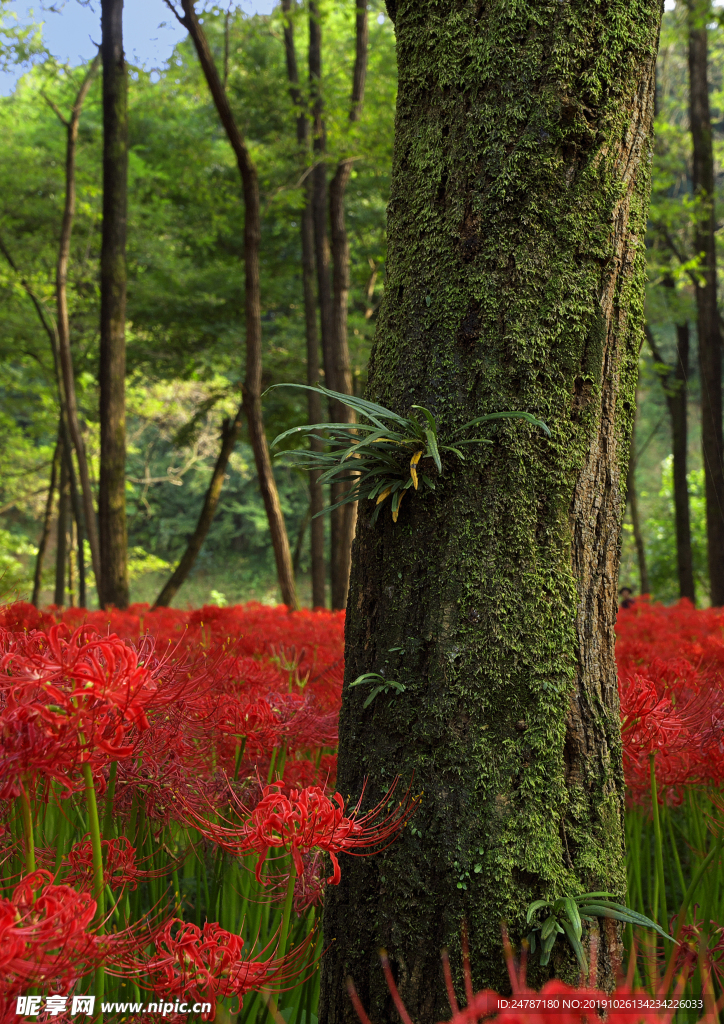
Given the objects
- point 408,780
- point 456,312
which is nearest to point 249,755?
point 408,780

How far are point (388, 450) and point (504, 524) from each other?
258 millimetres

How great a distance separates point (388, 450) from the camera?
4.59ft

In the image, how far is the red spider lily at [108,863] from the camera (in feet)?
4.28

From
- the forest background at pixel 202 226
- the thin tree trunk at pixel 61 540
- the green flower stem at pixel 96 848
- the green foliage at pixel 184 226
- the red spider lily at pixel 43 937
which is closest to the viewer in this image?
the red spider lily at pixel 43 937

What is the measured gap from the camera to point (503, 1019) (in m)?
0.59

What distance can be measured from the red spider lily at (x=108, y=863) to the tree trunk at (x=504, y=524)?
402 mm

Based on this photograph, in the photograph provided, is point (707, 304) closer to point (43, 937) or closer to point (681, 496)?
point (681, 496)

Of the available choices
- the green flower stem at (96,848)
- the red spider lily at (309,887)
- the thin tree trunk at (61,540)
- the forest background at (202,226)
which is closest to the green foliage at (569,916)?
the red spider lily at (309,887)

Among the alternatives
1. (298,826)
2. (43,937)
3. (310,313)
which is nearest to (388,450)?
(298,826)

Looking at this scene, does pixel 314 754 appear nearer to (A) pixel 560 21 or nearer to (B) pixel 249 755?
(B) pixel 249 755

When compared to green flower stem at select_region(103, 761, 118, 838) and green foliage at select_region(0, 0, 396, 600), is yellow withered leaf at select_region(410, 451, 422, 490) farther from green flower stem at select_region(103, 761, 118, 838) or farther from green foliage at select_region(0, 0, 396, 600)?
green foliage at select_region(0, 0, 396, 600)

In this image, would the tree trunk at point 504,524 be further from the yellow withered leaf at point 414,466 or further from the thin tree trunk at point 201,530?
the thin tree trunk at point 201,530

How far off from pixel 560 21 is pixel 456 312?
60 cm

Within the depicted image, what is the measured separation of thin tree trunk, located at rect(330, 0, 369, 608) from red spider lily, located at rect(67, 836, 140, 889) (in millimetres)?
7268
